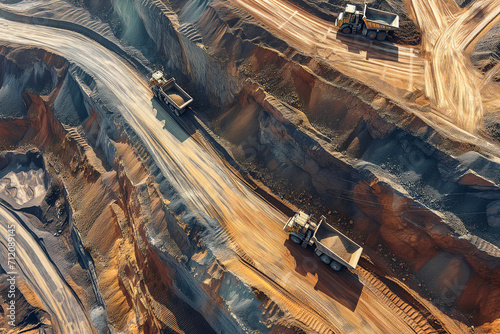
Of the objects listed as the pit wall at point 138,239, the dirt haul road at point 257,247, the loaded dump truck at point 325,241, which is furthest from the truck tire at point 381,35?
the pit wall at point 138,239

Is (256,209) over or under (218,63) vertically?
under

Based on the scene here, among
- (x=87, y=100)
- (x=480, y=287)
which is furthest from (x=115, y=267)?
(x=480, y=287)

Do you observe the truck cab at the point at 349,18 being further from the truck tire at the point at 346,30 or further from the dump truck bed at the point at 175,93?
the dump truck bed at the point at 175,93

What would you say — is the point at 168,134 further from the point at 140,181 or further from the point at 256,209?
the point at 256,209

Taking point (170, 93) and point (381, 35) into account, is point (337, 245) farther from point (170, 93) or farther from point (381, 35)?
point (170, 93)

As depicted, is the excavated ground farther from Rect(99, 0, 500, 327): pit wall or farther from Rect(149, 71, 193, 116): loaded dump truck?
Rect(149, 71, 193, 116): loaded dump truck

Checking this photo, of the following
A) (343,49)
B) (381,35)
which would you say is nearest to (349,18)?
(343,49)
